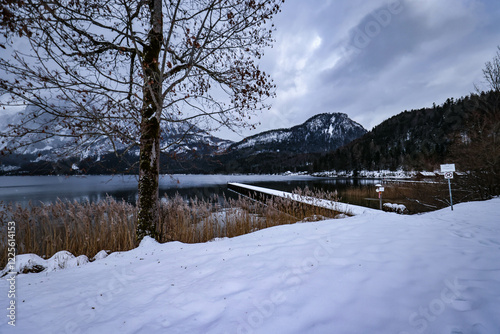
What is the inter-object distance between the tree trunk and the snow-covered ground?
1.04 m

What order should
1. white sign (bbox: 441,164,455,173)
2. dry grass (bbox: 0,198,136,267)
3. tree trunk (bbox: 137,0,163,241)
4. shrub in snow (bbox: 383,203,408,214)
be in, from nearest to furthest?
tree trunk (bbox: 137,0,163,241)
dry grass (bbox: 0,198,136,267)
white sign (bbox: 441,164,455,173)
shrub in snow (bbox: 383,203,408,214)

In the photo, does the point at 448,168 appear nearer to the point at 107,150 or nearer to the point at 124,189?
the point at 107,150

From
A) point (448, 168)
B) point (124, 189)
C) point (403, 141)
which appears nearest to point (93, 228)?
point (448, 168)

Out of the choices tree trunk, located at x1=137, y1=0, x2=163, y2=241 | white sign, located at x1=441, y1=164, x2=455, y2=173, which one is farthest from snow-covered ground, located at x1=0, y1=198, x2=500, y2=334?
white sign, located at x1=441, y1=164, x2=455, y2=173

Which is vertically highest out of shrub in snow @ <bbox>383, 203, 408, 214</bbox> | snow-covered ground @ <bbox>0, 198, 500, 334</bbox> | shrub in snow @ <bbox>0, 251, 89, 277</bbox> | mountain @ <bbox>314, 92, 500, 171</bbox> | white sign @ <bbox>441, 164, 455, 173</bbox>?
mountain @ <bbox>314, 92, 500, 171</bbox>

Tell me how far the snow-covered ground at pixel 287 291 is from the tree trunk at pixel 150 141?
1035mm

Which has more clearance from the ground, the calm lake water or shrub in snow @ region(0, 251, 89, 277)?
shrub in snow @ region(0, 251, 89, 277)

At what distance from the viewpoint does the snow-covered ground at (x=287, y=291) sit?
5.19 feet

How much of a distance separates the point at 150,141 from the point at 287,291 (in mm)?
3898

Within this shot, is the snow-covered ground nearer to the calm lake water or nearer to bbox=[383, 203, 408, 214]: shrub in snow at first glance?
the calm lake water

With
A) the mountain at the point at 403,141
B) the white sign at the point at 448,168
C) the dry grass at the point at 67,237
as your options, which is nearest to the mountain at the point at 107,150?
the dry grass at the point at 67,237

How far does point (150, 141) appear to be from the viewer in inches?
167

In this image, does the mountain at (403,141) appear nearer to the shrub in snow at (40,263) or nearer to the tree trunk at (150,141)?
the tree trunk at (150,141)

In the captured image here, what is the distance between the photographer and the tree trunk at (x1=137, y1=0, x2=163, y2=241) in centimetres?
417
